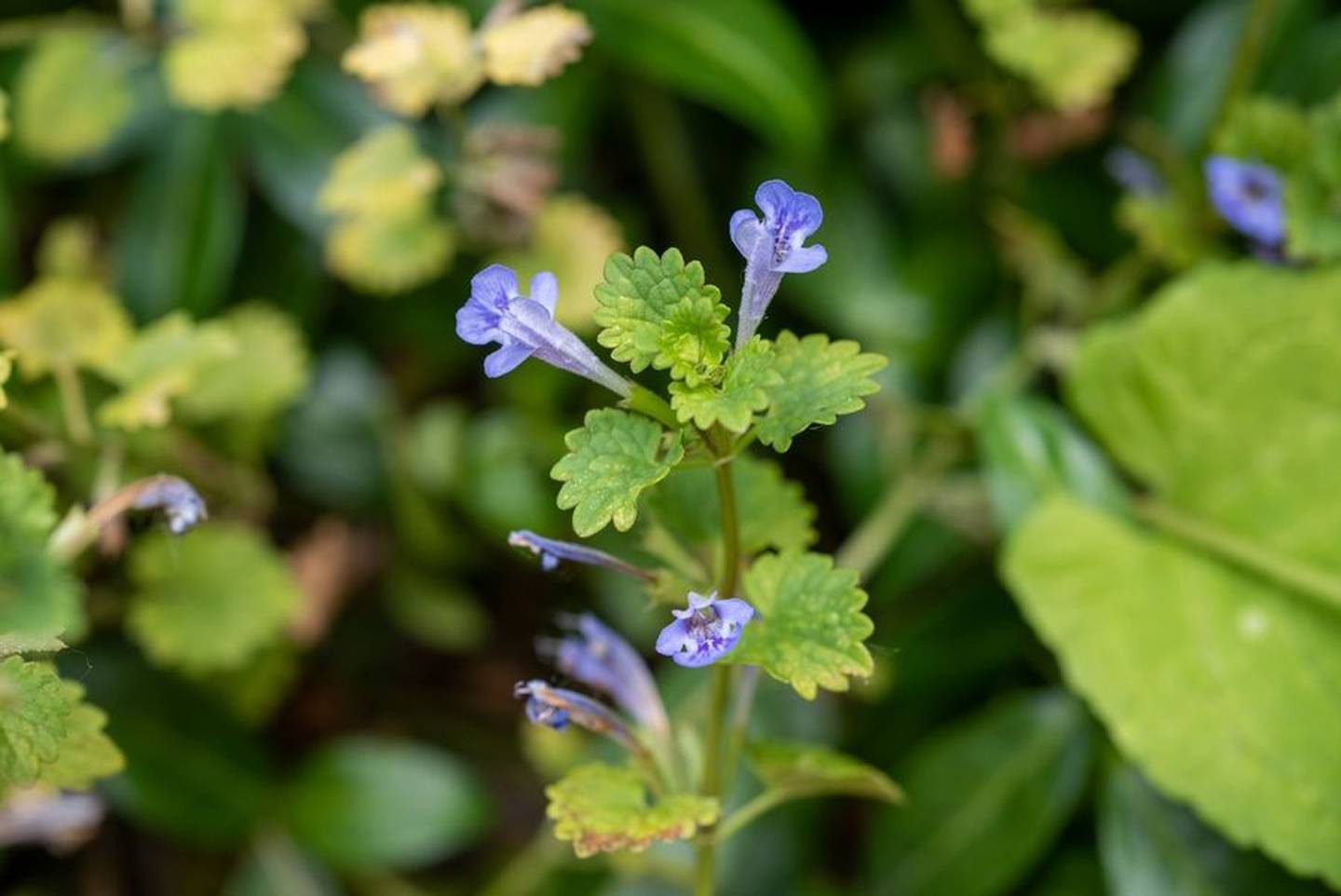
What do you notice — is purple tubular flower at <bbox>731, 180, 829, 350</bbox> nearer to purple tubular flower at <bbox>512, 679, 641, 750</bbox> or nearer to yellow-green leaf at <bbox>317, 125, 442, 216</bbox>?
purple tubular flower at <bbox>512, 679, 641, 750</bbox>

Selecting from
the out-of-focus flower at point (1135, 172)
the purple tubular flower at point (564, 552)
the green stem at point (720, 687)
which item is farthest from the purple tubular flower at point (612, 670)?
the out-of-focus flower at point (1135, 172)

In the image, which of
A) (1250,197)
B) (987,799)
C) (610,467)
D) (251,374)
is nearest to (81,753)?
(610,467)

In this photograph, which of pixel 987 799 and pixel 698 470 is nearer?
pixel 698 470

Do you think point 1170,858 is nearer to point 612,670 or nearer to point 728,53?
point 612,670

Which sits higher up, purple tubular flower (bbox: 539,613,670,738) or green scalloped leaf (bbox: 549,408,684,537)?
green scalloped leaf (bbox: 549,408,684,537)

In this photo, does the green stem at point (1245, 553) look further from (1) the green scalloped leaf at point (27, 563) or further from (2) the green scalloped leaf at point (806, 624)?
(1) the green scalloped leaf at point (27, 563)

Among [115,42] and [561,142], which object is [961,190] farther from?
[115,42]

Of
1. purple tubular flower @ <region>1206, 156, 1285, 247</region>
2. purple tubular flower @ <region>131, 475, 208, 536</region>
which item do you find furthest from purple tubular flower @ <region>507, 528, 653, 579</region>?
purple tubular flower @ <region>1206, 156, 1285, 247</region>
